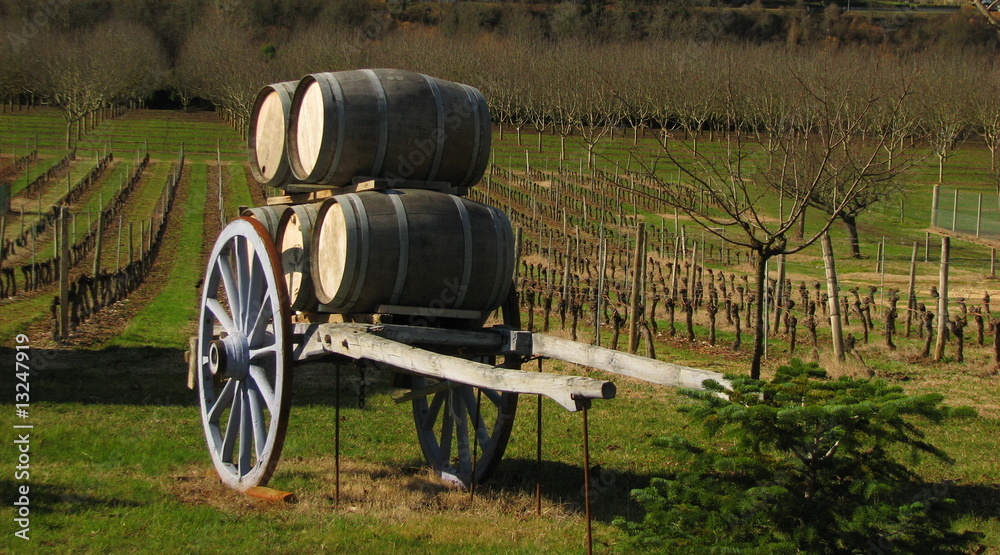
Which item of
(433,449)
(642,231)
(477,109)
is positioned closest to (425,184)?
(477,109)

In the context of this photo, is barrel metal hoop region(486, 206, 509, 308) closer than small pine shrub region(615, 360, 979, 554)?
No

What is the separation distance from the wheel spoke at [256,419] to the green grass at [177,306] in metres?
7.13

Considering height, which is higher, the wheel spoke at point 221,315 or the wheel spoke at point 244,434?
the wheel spoke at point 221,315

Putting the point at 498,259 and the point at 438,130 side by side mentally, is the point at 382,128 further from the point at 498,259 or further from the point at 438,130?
the point at 498,259

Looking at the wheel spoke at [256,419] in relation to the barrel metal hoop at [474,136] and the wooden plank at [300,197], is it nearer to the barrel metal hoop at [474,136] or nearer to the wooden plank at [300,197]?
the wooden plank at [300,197]

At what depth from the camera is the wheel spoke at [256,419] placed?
6.46 metres

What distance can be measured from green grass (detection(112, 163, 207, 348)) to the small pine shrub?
33.9ft

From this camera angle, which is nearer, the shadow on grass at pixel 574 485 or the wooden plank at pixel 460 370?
the wooden plank at pixel 460 370

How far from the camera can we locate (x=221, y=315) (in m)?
7.16

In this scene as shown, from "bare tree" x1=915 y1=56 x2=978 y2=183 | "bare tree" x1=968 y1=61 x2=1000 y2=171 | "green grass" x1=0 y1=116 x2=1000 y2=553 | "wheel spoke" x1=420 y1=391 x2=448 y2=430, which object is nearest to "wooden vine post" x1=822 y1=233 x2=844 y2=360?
"green grass" x1=0 y1=116 x2=1000 y2=553

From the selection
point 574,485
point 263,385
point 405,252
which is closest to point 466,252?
point 405,252

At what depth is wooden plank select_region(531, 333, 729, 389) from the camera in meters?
4.94

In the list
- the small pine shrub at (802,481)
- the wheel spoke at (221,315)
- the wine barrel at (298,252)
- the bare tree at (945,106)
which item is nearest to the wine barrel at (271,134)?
the wine barrel at (298,252)

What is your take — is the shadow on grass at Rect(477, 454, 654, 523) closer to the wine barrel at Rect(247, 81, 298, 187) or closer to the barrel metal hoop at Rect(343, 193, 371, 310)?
the barrel metal hoop at Rect(343, 193, 371, 310)
